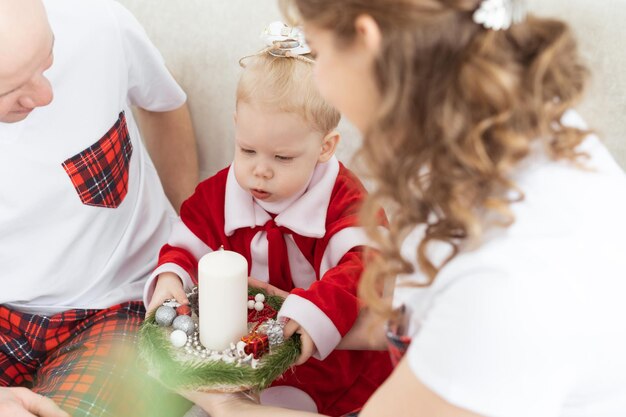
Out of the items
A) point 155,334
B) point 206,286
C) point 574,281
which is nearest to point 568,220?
point 574,281

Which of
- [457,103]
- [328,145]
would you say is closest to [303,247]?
[328,145]

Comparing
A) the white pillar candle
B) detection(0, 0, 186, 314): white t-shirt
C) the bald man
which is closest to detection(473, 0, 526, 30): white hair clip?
the white pillar candle

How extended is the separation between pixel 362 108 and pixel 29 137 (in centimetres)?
76

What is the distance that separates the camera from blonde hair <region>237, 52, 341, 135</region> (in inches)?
49.7

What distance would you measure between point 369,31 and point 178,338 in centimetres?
60

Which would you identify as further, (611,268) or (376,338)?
(376,338)

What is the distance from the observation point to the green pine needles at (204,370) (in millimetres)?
1090

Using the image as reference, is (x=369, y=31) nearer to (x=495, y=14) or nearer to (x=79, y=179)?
(x=495, y=14)

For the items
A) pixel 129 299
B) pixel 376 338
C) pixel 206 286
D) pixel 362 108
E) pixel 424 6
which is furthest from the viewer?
pixel 129 299

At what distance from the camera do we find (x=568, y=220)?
0.80 meters

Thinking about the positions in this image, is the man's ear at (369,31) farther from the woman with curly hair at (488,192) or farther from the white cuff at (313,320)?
the white cuff at (313,320)

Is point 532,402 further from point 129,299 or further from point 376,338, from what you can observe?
point 129,299

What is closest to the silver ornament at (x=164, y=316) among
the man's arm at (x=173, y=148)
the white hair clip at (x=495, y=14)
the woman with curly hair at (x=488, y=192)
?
the woman with curly hair at (x=488, y=192)

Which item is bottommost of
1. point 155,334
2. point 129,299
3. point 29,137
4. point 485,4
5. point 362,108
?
point 129,299
